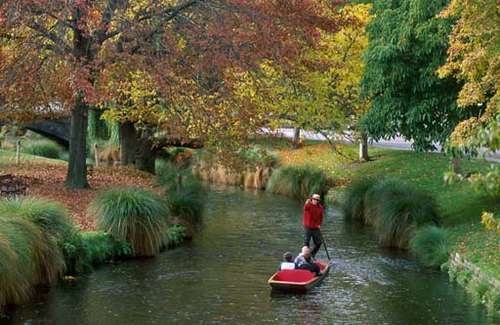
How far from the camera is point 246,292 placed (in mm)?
17406

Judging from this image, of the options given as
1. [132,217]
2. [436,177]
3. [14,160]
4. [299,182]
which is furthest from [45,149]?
[132,217]

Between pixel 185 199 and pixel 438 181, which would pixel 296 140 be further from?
pixel 185 199

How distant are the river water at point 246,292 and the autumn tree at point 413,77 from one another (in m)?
3.64

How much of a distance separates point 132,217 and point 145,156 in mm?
12054

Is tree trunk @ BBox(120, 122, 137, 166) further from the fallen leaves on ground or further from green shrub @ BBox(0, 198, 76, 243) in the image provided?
green shrub @ BBox(0, 198, 76, 243)

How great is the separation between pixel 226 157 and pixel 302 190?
10.6 m

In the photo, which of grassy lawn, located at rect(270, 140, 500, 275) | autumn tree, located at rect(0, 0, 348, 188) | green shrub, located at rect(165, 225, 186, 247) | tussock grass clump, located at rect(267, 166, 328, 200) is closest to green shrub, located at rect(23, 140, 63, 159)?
grassy lawn, located at rect(270, 140, 500, 275)

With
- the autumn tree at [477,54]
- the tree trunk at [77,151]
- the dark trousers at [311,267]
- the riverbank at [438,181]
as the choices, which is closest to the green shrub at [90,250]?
the dark trousers at [311,267]

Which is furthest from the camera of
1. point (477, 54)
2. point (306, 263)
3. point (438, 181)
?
point (438, 181)

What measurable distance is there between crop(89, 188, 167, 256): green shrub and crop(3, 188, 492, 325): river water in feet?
1.77

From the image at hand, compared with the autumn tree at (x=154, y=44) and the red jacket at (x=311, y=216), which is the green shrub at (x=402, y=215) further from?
Answer: the autumn tree at (x=154, y=44)

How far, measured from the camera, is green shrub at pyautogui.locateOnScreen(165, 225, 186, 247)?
22264mm

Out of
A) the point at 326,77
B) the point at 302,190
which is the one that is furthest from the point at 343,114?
the point at 302,190

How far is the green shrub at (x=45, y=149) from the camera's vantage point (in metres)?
41.2
